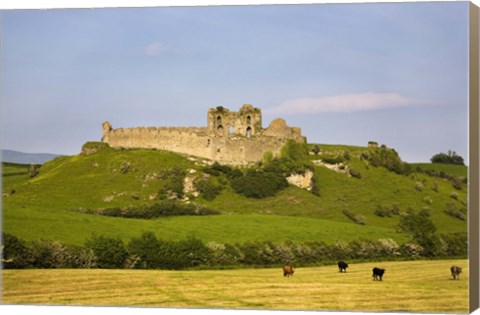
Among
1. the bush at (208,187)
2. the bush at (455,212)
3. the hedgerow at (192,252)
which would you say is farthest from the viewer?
the bush at (208,187)

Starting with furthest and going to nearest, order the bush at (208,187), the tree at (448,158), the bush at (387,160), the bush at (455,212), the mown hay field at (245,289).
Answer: the bush at (208,187) → the bush at (387,160) → the bush at (455,212) → the tree at (448,158) → the mown hay field at (245,289)

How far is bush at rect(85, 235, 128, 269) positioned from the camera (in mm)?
30484

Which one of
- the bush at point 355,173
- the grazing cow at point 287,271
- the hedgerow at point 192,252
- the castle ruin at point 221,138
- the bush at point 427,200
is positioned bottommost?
the grazing cow at point 287,271

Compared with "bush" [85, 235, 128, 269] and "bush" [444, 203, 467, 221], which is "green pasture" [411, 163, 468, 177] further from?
"bush" [85, 235, 128, 269]

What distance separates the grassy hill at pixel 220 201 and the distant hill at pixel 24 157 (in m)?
1.00

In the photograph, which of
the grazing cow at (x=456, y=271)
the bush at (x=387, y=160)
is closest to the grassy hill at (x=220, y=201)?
the bush at (x=387, y=160)

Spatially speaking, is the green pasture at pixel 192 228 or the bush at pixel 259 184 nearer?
the green pasture at pixel 192 228

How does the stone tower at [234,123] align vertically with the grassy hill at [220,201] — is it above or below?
above

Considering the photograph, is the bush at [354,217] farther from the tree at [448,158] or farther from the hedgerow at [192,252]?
the tree at [448,158]

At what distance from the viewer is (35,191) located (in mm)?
39156

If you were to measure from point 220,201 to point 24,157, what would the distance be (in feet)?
41.9

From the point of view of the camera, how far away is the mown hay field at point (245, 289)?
26.2 meters

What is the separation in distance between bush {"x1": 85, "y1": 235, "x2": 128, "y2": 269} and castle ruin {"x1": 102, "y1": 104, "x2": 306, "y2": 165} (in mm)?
12983

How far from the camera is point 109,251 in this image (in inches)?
1208
